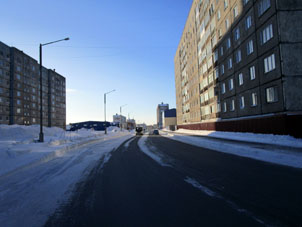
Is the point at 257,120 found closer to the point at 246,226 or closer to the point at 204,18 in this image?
the point at 246,226

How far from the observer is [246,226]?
3135mm

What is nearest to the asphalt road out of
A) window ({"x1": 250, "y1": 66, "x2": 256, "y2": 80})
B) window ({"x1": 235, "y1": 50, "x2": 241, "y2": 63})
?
window ({"x1": 250, "y1": 66, "x2": 256, "y2": 80})

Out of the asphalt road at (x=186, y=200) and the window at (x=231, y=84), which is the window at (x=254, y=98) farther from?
the asphalt road at (x=186, y=200)

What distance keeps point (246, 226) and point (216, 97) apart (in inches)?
1321

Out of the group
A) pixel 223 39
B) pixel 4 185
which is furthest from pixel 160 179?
pixel 223 39

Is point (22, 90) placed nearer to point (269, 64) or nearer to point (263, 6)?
point (263, 6)

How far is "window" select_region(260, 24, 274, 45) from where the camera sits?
64.4 ft

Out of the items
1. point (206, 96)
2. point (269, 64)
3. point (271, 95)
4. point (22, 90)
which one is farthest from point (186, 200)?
point (22, 90)

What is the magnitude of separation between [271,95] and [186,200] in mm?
19643

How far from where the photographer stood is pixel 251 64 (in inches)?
923

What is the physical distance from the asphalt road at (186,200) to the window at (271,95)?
1480cm

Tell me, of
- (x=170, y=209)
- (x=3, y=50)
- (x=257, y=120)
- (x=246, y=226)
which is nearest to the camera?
(x=246, y=226)

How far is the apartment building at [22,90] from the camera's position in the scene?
182ft

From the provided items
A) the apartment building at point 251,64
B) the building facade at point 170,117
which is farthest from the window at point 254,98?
the building facade at point 170,117
